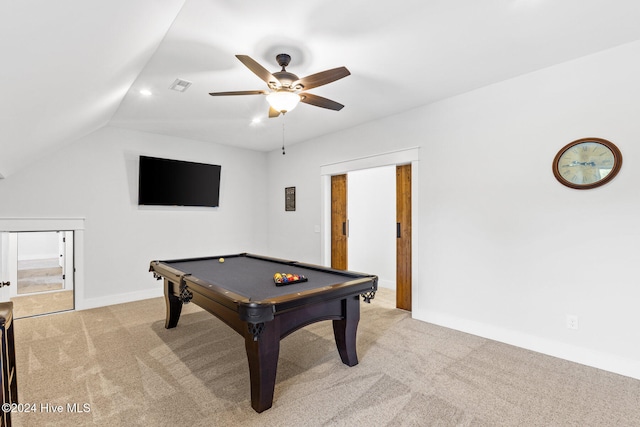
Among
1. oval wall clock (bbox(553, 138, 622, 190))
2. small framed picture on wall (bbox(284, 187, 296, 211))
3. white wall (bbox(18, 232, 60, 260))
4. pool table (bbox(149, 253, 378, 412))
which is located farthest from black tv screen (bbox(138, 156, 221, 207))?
oval wall clock (bbox(553, 138, 622, 190))

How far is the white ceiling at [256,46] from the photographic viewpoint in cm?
158

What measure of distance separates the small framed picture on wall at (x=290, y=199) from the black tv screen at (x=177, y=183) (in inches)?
48.6

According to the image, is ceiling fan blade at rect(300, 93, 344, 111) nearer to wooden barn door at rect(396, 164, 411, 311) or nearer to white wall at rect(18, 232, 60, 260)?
wooden barn door at rect(396, 164, 411, 311)

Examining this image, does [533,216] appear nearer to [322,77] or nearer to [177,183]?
[322,77]

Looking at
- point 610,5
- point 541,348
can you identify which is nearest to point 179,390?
point 541,348

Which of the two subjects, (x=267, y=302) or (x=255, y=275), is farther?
(x=255, y=275)

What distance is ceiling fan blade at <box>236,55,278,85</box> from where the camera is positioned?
2040 mm

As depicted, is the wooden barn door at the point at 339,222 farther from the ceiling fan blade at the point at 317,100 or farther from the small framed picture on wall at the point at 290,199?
the ceiling fan blade at the point at 317,100

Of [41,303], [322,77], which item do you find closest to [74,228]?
[41,303]

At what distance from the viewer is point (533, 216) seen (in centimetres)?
294

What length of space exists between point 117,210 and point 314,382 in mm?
3996

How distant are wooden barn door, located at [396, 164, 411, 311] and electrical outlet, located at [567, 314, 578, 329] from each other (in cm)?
169

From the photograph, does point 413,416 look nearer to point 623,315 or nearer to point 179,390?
point 179,390

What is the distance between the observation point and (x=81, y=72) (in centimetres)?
208
